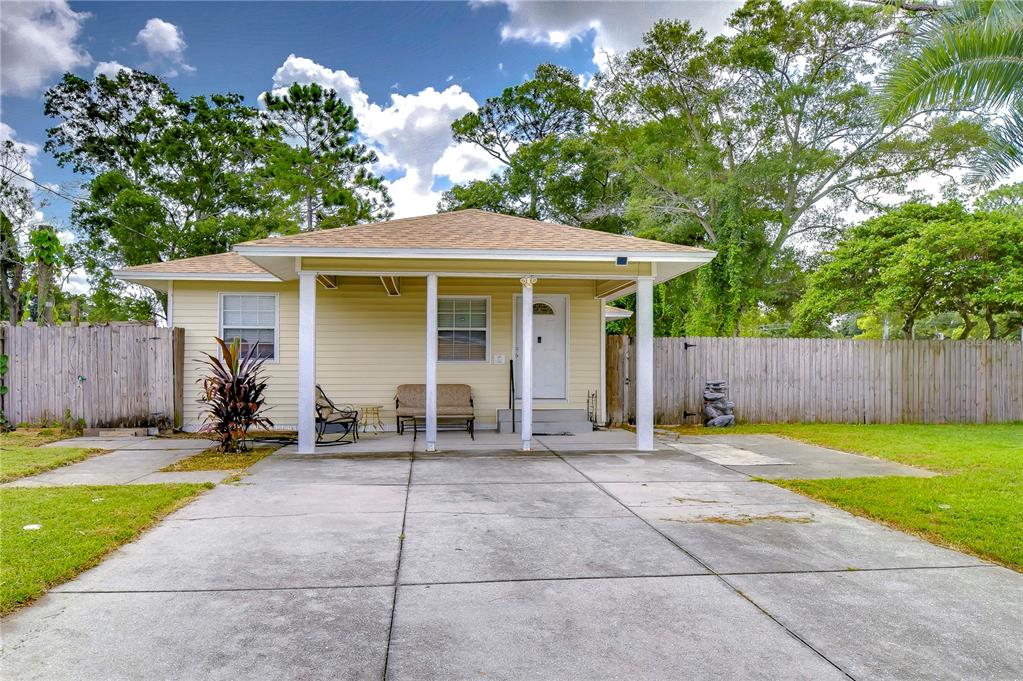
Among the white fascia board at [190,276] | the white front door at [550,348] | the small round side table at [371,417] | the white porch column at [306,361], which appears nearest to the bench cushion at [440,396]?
the small round side table at [371,417]

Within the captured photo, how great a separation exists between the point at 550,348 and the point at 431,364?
3241 mm

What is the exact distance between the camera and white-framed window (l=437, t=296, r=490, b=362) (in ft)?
36.6

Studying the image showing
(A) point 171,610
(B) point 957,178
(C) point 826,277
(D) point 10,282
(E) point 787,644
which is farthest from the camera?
(D) point 10,282

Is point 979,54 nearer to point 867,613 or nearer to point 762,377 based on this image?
point 867,613

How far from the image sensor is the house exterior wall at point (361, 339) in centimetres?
1088

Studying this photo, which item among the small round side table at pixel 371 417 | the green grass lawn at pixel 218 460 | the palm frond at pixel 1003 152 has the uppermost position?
the palm frond at pixel 1003 152

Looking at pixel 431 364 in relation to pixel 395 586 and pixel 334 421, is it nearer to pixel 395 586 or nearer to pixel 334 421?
pixel 334 421

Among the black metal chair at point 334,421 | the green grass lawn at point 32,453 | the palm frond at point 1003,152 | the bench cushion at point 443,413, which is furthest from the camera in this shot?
the bench cushion at point 443,413

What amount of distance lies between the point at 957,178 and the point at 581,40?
560 inches

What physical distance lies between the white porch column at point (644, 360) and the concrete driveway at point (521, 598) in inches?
128

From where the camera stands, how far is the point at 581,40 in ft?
75.3

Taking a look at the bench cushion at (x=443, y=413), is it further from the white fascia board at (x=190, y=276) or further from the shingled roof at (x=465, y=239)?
the white fascia board at (x=190, y=276)

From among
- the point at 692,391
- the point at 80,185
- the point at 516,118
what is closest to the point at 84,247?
the point at 80,185

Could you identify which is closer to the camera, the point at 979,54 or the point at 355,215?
the point at 979,54
